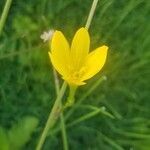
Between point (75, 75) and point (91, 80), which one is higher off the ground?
point (91, 80)

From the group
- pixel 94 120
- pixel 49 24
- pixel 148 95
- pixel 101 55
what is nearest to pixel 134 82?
pixel 148 95

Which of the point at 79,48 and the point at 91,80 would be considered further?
the point at 91,80

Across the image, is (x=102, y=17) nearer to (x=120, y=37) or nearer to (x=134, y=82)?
(x=120, y=37)

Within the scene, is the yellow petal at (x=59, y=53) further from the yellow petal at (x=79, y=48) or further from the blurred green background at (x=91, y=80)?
the blurred green background at (x=91, y=80)

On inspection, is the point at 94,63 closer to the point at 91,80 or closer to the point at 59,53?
the point at 59,53

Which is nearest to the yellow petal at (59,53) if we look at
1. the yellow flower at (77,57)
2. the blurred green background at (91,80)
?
the yellow flower at (77,57)

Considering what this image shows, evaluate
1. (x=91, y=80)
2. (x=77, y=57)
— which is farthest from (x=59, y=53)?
(x=91, y=80)
